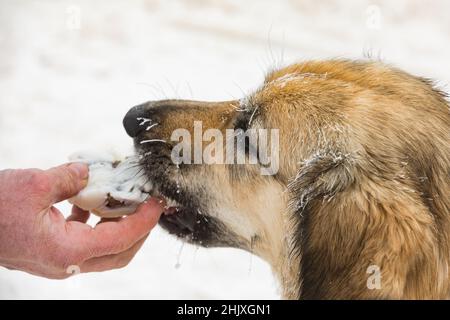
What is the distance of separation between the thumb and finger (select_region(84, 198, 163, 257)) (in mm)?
204

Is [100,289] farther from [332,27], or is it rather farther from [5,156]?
[332,27]

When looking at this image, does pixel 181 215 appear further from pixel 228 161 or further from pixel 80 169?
pixel 80 169

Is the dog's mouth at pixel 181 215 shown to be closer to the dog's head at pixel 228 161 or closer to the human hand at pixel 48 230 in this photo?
the dog's head at pixel 228 161

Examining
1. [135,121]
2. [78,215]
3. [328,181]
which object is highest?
[135,121]

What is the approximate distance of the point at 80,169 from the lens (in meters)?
2.88

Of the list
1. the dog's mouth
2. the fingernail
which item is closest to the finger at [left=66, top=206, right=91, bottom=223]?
the fingernail

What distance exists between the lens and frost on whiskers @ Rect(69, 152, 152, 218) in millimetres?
2865

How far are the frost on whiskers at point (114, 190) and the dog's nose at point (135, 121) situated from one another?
131mm

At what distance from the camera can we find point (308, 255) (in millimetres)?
2594

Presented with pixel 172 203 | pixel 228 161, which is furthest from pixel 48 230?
pixel 228 161

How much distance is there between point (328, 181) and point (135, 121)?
96 cm
